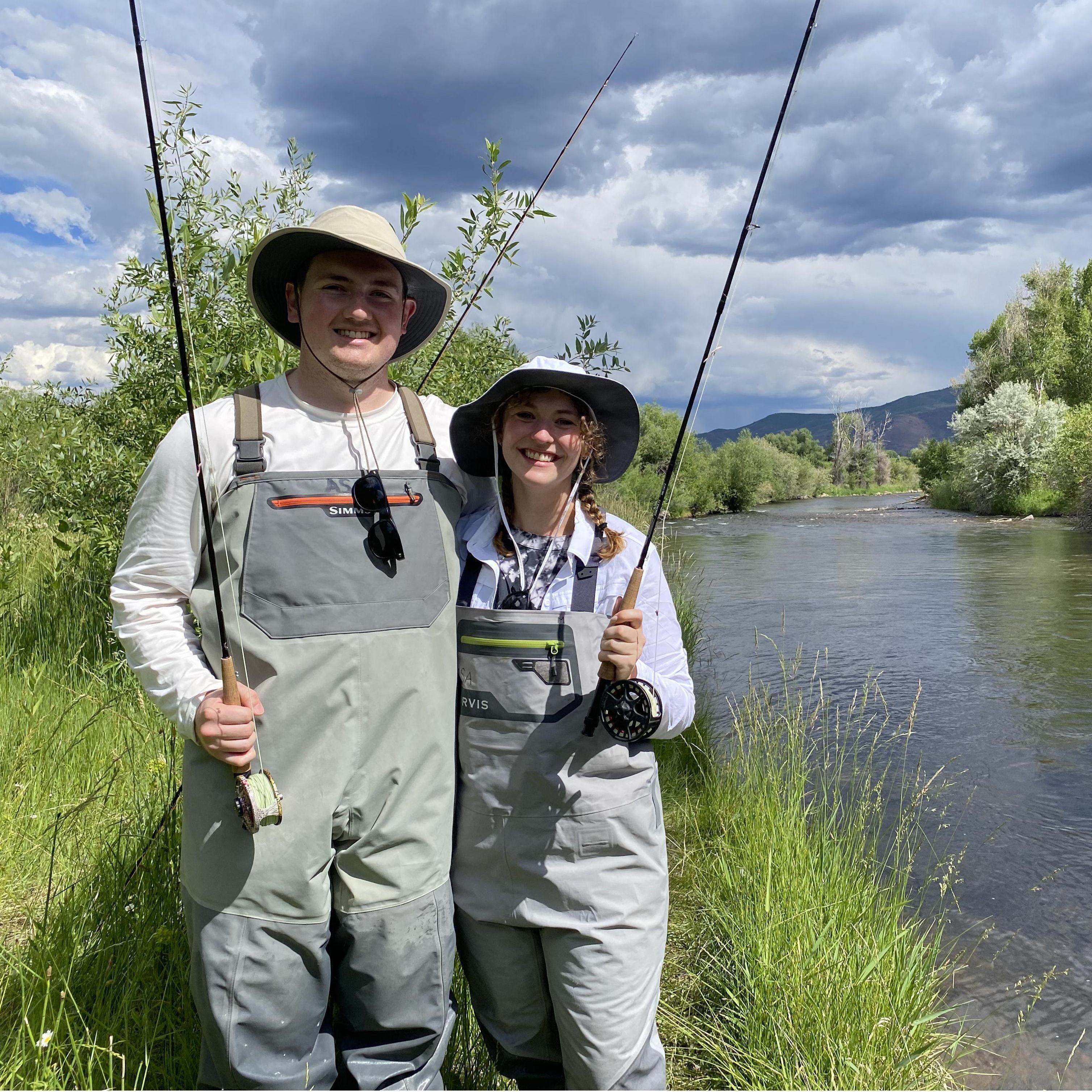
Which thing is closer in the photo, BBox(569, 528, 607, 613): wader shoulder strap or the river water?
BBox(569, 528, 607, 613): wader shoulder strap

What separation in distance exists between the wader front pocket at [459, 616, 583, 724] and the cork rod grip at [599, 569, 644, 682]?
0.24ft

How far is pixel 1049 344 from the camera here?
46.6 metres

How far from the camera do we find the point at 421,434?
7.70 ft

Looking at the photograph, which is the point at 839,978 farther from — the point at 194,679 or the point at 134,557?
the point at 134,557

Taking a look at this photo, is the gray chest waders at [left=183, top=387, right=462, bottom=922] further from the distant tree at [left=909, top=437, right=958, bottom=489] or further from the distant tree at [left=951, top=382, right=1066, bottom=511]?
the distant tree at [left=909, top=437, right=958, bottom=489]

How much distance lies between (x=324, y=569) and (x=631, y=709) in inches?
31.2

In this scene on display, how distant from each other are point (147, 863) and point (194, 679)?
49.3 inches

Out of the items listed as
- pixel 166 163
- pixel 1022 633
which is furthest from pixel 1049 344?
pixel 166 163

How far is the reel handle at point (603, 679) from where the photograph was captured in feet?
7.23

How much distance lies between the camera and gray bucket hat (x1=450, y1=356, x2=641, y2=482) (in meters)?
2.33

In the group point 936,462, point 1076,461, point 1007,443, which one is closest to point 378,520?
point 1076,461

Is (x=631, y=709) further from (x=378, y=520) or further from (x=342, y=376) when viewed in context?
(x=342, y=376)

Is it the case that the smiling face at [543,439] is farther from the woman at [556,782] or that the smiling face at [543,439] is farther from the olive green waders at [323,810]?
the olive green waders at [323,810]

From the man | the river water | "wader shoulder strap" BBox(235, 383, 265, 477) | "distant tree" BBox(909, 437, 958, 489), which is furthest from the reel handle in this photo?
"distant tree" BBox(909, 437, 958, 489)
